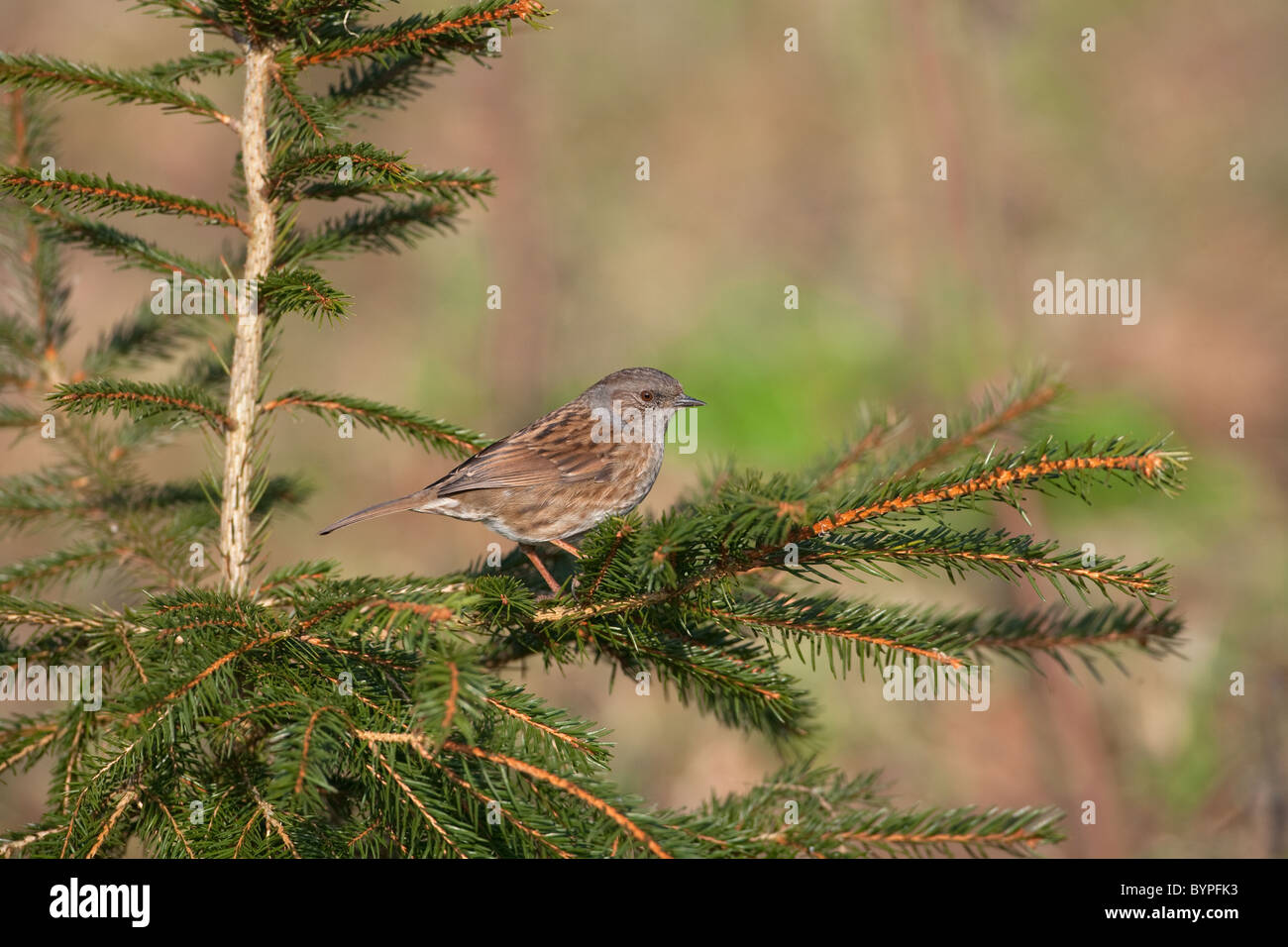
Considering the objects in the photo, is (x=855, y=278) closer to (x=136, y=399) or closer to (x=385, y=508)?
(x=385, y=508)

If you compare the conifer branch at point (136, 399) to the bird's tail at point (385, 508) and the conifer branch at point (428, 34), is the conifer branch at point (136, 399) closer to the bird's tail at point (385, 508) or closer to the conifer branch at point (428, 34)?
the bird's tail at point (385, 508)

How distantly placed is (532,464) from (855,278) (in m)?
6.70

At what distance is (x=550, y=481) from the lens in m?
3.77

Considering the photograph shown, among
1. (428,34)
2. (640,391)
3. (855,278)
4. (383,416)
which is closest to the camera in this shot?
(428,34)

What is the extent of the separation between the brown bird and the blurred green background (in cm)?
254

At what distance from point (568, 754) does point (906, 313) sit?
7.91m

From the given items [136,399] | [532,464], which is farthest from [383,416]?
[532,464]

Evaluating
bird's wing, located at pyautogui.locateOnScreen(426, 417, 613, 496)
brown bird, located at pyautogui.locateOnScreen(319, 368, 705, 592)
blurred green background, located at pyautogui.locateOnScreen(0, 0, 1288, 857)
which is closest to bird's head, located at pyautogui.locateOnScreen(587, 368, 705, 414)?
brown bird, located at pyautogui.locateOnScreen(319, 368, 705, 592)

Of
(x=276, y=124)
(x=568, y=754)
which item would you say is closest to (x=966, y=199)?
(x=276, y=124)

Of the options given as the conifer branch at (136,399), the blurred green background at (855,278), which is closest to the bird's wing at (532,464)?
the conifer branch at (136,399)

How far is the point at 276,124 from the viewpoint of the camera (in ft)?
8.34
